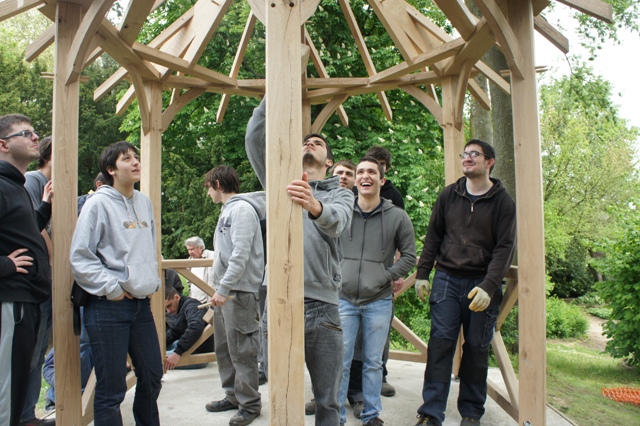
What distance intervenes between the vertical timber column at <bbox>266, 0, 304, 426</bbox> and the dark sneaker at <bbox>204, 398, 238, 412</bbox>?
1.92 meters

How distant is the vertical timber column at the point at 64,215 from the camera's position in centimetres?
332

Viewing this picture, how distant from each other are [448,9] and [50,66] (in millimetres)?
22477

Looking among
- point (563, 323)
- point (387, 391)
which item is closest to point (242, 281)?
point (387, 391)

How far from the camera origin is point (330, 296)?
2.86m

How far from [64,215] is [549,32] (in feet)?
10.6

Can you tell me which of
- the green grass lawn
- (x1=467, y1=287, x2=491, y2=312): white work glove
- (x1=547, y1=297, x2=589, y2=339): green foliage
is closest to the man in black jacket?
(x1=467, y1=287, x2=491, y2=312): white work glove

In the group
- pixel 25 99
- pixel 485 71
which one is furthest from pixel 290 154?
pixel 25 99

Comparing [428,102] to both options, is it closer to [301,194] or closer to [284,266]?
[301,194]

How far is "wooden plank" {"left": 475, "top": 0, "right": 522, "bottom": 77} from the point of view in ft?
10.7

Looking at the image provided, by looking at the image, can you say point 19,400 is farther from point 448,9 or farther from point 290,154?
point 448,9

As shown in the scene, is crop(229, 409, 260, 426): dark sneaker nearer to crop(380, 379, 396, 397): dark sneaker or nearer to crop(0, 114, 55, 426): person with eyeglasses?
crop(380, 379, 396, 397): dark sneaker

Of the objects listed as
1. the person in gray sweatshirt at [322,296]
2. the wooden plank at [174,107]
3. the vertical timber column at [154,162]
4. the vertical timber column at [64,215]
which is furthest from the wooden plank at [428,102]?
the vertical timber column at [64,215]

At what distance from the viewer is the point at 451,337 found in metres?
3.70

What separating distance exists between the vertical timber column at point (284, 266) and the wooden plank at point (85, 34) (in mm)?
1386
